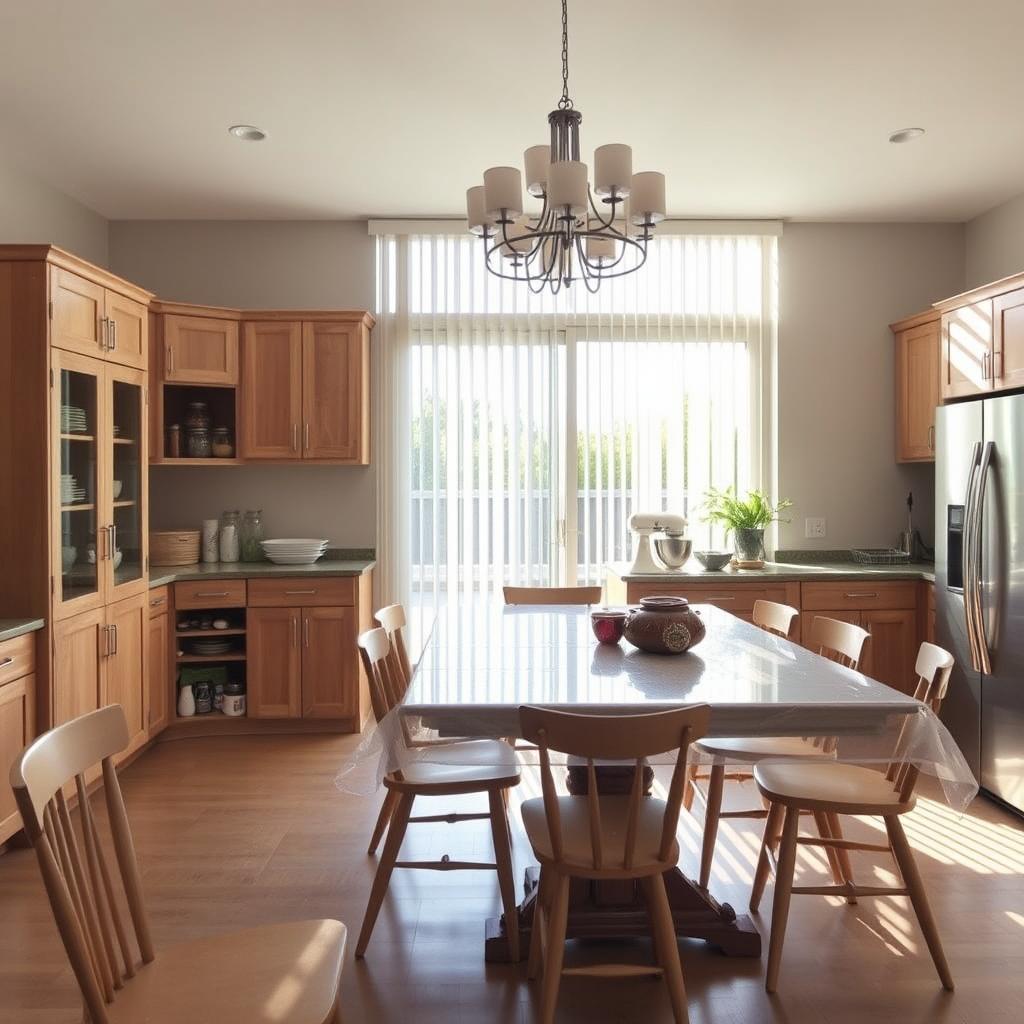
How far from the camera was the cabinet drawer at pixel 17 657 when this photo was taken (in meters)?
3.05

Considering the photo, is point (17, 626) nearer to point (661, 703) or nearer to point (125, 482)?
point (125, 482)

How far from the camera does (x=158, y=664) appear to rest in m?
4.45

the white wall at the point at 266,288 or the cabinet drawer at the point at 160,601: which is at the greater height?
the white wall at the point at 266,288

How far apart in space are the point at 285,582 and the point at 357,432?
909 millimetres

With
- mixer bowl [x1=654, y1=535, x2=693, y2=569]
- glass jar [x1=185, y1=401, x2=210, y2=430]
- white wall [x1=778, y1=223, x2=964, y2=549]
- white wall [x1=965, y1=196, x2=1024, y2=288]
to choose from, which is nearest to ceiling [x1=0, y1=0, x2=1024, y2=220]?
white wall [x1=965, y1=196, x2=1024, y2=288]

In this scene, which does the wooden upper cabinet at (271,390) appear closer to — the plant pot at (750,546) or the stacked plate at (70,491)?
the stacked plate at (70,491)

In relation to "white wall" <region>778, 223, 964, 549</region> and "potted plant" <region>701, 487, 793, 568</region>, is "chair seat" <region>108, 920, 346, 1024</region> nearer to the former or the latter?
"potted plant" <region>701, 487, 793, 568</region>

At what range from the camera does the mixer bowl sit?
475 centimetres

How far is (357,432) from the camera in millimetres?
4914

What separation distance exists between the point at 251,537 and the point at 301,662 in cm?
92

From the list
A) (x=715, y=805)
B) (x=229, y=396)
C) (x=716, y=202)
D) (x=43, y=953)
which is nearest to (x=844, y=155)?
(x=716, y=202)

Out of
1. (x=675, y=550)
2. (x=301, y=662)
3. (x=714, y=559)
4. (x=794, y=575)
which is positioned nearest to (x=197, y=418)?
(x=301, y=662)

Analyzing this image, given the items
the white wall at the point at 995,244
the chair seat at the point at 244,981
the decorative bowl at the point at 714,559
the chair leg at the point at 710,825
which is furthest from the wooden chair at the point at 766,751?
the white wall at the point at 995,244

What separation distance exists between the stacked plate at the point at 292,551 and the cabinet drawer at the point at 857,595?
2.68 meters
